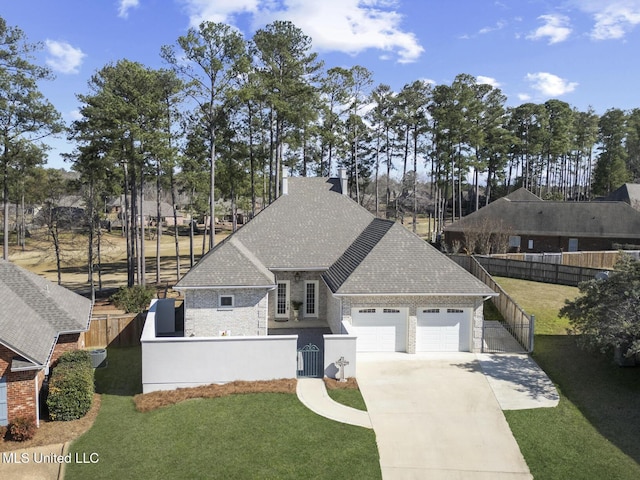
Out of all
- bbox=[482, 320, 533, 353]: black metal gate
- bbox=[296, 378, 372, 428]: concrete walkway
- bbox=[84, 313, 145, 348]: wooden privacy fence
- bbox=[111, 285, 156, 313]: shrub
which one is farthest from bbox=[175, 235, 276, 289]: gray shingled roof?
bbox=[482, 320, 533, 353]: black metal gate

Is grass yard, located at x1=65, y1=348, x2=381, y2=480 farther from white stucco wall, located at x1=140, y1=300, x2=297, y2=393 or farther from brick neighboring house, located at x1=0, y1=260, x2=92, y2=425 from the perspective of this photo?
brick neighboring house, located at x1=0, y1=260, x2=92, y2=425

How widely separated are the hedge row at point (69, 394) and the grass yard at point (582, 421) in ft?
43.7

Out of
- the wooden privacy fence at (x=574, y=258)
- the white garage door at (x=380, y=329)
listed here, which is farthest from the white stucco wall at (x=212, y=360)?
the wooden privacy fence at (x=574, y=258)

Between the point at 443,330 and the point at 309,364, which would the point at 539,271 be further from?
the point at 309,364

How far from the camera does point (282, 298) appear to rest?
23.6 metres

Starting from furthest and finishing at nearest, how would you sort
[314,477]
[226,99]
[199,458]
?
1. [226,99]
2. [199,458]
3. [314,477]

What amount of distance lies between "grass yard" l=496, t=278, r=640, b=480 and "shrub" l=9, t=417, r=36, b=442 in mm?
13884

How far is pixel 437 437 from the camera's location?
13516 millimetres

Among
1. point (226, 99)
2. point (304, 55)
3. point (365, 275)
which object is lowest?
point (365, 275)

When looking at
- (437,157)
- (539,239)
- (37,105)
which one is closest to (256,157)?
(37,105)

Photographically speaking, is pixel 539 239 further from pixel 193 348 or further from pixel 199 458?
pixel 199 458

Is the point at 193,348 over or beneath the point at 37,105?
beneath

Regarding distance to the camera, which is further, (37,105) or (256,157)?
(256,157)

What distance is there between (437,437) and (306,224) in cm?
1423
